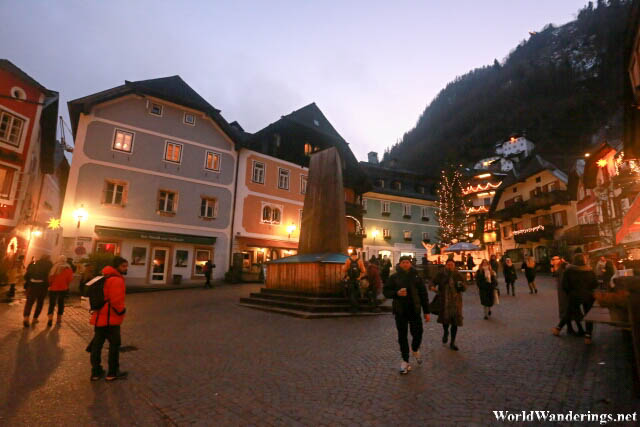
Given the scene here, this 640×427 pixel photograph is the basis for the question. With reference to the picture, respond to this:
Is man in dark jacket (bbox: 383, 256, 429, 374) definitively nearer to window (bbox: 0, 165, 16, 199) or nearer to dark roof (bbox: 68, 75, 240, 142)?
dark roof (bbox: 68, 75, 240, 142)

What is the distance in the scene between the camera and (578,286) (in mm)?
6555

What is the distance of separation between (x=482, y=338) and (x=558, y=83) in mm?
106035

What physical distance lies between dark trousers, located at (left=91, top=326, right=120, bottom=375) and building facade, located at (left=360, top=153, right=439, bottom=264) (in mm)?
30535

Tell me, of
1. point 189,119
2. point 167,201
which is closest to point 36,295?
point 167,201

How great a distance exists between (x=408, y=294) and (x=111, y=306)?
428 cm

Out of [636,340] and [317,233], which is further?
[317,233]

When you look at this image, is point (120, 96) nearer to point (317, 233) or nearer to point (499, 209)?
point (317, 233)

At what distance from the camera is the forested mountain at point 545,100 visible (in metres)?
70.2

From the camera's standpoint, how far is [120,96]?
19.7 metres

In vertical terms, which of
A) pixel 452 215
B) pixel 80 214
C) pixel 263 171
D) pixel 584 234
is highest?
pixel 263 171

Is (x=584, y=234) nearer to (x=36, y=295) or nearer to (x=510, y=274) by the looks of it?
(x=510, y=274)

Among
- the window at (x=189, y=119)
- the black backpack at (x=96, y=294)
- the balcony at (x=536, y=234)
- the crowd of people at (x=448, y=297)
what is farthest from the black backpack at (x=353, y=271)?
the balcony at (x=536, y=234)

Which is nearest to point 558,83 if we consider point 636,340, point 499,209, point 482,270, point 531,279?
point 499,209

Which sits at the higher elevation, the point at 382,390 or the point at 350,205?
the point at 350,205
